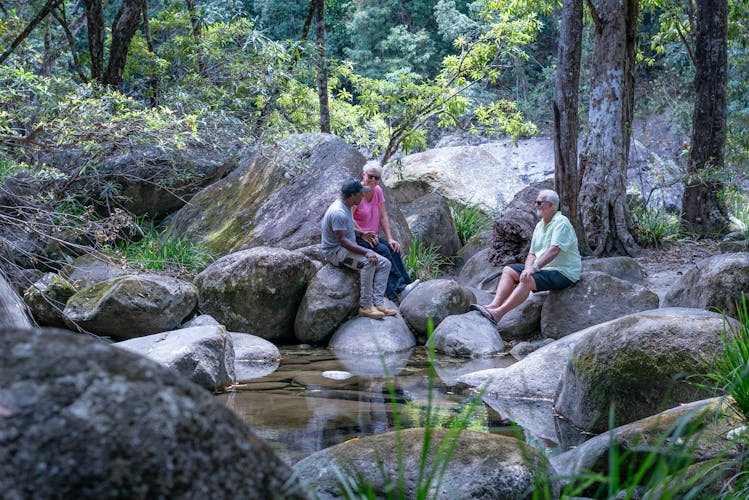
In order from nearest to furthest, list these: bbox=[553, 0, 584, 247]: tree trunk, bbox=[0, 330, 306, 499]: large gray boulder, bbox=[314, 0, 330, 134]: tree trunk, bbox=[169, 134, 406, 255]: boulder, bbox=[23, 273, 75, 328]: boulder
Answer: bbox=[0, 330, 306, 499]: large gray boulder → bbox=[23, 273, 75, 328]: boulder → bbox=[169, 134, 406, 255]: boulder → bbox=[553, 0, 584, 247]: tree trunk → bbox=[314, 0, 330, 134]: tree trunk

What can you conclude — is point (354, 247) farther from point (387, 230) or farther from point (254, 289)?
point (254, 289)

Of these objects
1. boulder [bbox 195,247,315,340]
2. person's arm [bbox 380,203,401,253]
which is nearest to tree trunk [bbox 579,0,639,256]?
person's arm [bbox 380,203,401,253]

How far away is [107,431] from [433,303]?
7864 millimetres

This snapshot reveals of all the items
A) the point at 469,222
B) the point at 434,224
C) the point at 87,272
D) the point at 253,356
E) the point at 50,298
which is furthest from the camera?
the point at 469,222

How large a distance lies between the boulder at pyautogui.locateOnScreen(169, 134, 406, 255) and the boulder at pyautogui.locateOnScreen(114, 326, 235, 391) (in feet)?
13.1

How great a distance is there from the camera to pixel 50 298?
8.77 meters

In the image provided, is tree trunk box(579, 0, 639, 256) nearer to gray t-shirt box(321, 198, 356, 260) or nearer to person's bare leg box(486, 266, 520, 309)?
person's bare leg box(486, 266, 520, 309)

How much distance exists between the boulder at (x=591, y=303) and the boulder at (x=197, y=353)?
3.74 m

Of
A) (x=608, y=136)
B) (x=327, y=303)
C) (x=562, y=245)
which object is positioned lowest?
(x=327, y=303)

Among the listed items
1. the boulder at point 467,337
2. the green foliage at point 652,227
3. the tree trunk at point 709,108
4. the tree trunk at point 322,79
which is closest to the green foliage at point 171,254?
the boulder at point 467,337

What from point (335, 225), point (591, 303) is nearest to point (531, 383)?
point (591, 303)

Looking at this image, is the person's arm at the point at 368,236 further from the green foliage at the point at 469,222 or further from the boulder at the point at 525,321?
the green foliage at the point at 469,222

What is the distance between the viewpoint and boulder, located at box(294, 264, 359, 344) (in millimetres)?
8961

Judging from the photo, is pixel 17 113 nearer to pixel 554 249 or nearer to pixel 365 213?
pixel 365 213
